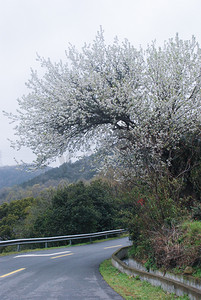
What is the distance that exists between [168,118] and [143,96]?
1421 millimetres

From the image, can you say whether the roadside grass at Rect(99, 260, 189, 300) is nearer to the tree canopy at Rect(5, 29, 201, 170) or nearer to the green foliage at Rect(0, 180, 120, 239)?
the tree canopy at Rect(5, 29, 201, 170)

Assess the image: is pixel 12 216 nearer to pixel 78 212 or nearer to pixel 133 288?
pixel 78 212

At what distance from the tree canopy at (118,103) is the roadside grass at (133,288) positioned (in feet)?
15.0

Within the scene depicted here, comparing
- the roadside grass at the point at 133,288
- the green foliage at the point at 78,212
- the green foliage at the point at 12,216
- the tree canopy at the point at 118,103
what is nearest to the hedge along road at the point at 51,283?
the roadside grass at the point at 133,288

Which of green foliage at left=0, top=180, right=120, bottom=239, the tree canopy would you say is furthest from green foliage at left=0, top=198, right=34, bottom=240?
the tree canopy

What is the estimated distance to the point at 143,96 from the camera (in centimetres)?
1384

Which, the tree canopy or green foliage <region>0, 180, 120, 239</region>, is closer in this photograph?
the tree canopy

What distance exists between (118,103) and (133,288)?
25.0 feet

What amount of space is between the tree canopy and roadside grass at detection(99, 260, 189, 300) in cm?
458

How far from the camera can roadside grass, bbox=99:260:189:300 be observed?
22.8ft

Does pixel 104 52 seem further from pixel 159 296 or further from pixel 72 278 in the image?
pixel 159 296

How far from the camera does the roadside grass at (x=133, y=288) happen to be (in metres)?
6.95

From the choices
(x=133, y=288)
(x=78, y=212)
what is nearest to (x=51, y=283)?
(x=133, y=288)

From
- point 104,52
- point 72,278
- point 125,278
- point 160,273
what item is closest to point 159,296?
point 160,273
